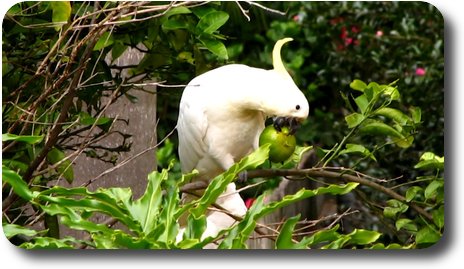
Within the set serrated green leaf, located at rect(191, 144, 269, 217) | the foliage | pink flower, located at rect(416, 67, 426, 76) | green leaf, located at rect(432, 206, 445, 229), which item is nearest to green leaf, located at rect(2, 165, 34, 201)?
the foliage

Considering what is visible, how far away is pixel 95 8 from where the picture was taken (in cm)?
209

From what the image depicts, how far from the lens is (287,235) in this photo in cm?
204

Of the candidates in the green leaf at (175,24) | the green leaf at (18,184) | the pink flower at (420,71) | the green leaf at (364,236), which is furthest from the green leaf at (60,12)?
the pink flower at (420,71)

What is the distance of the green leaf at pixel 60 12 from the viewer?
6.96 feet

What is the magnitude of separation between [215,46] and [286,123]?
0.26m

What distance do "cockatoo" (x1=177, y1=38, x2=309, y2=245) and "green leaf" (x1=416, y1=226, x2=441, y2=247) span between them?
343mm

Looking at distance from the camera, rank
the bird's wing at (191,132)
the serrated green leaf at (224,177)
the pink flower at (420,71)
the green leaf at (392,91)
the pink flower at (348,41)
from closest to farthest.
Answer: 1. the serrated green leaf at (224,177)
2. the bird's wing at (191,132)
3. the green leaf at (392,91)
4. the pink flower at (420,71)
5. the pink flower at (348,41)

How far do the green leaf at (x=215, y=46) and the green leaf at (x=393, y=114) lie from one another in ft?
1.03

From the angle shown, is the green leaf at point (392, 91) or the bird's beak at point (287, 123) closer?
the bird's beak at point (287, 123)

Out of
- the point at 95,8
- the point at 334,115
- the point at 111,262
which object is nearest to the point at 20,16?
the point at 95,8

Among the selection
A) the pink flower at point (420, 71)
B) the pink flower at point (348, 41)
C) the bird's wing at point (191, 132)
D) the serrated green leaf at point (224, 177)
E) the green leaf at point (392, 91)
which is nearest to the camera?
the serrated green leaf at point (224, 177)

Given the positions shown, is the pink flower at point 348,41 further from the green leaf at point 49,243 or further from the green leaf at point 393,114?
the green leaf at point 49,243

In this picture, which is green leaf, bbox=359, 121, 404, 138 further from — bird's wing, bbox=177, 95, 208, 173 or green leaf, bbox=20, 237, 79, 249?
green leaf, bbox=20, 237, 79, 249

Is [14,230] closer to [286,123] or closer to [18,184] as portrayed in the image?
[18,184]
